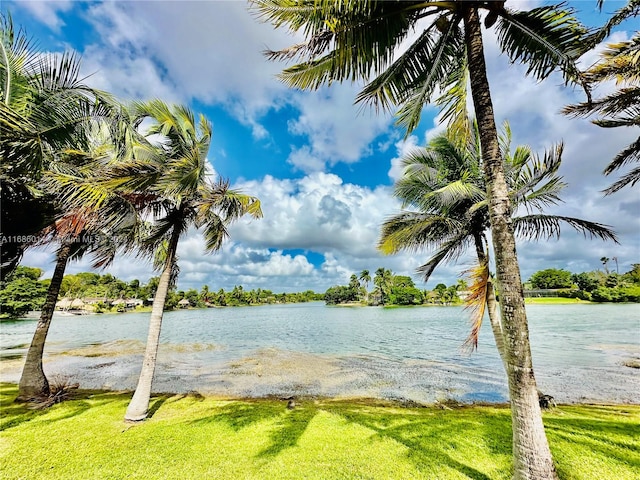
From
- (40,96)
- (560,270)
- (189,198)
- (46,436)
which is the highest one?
(560,270)

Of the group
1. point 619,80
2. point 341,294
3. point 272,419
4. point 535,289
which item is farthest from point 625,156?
point 341,294

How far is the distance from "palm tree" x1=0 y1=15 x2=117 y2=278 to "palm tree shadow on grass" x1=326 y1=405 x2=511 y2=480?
647 cm

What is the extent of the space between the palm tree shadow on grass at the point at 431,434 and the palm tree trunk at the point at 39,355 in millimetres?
7634

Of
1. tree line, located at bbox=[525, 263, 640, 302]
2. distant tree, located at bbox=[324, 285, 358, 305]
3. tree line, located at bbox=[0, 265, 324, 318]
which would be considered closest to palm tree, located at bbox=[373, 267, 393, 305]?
distant tree, located at bbox=[324, 285, 358, 305]

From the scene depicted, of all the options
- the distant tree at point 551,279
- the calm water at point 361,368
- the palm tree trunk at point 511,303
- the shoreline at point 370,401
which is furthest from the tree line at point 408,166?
the distant tree at point 551,279

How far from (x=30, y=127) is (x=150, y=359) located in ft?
17.0

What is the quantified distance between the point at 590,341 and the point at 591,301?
67.5 meters

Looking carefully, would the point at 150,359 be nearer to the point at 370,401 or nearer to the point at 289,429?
the point at 289,429

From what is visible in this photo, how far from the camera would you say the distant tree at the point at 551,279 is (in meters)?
86.1

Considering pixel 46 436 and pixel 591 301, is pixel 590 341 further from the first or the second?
pixel 591 301

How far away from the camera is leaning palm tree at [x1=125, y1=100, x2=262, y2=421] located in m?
6.43

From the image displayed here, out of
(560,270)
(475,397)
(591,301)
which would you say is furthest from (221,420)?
(560,270)

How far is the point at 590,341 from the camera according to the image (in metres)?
22.2

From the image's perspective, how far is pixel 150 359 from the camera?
686 cm
